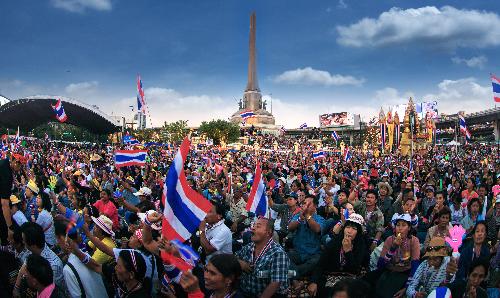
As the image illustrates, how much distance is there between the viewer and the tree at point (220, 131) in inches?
2872

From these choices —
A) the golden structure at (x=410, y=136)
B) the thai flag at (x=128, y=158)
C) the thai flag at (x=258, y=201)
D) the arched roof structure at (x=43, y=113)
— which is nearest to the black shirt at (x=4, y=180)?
the thai flag at (x=258, y=201)

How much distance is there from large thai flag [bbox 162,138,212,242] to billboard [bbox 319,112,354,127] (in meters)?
117

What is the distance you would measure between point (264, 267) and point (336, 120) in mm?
120098

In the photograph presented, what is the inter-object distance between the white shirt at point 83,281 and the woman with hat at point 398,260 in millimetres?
3012

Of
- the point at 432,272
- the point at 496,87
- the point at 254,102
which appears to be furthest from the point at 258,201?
the point at 254,102

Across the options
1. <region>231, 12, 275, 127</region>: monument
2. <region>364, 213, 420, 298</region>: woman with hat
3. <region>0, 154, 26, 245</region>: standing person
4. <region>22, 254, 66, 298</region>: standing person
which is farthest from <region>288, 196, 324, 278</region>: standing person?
<region>231, 12, 275, 127</region>: monument

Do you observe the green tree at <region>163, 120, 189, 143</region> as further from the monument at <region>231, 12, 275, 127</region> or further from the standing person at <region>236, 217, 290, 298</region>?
the standing person at <region>236, 217, 290, 298</region>

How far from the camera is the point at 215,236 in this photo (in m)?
4.93

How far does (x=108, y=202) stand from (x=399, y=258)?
5474 mm

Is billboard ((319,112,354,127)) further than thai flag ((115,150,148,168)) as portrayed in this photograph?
Yes

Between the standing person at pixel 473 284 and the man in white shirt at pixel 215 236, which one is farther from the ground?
the man in white shirt at pixel 215 236

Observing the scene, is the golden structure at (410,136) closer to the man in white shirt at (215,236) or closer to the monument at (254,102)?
the man in white shirt at (215,236)

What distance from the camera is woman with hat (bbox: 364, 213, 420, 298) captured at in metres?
4.70

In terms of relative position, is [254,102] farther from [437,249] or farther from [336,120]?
[437,249]
